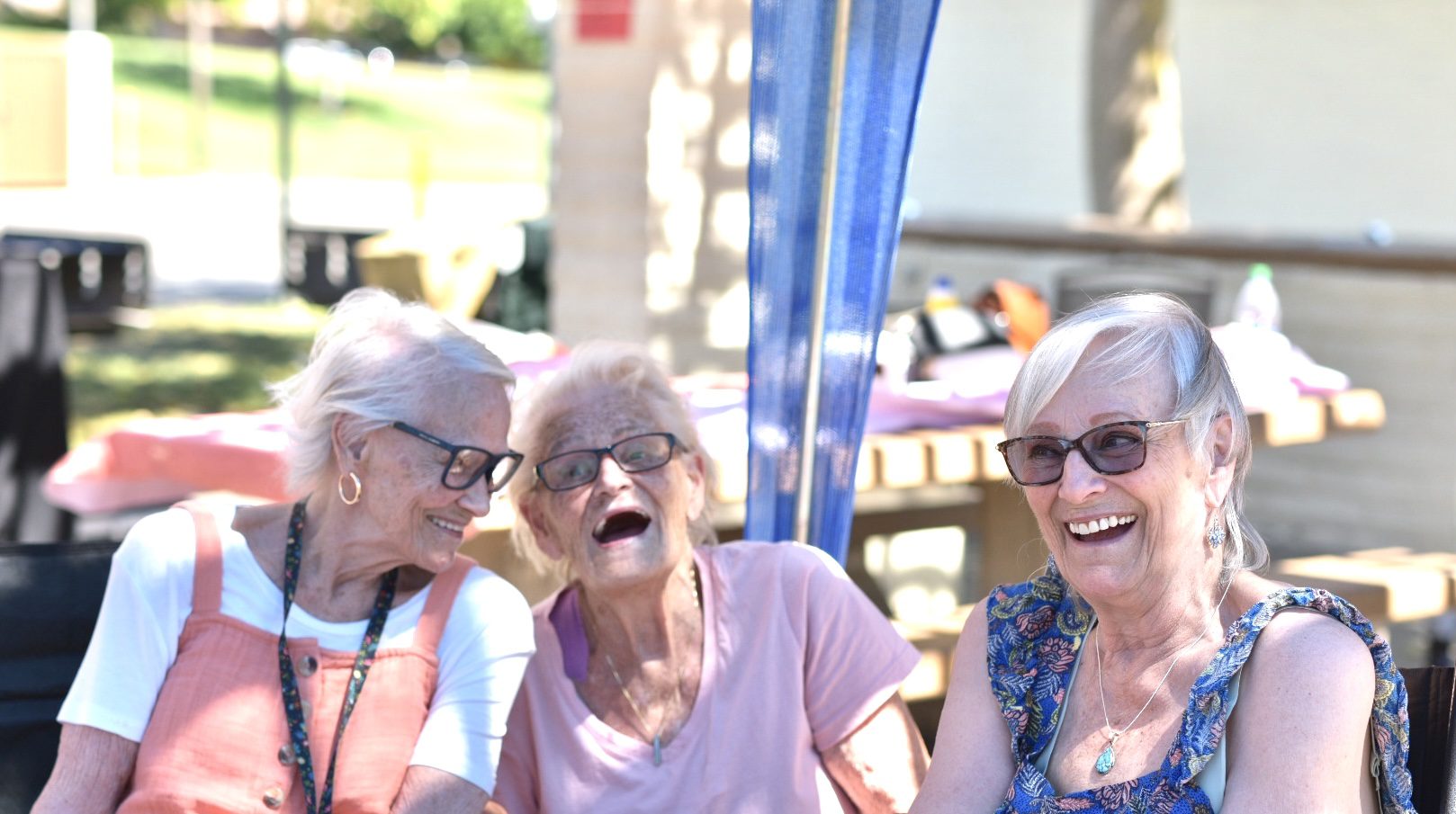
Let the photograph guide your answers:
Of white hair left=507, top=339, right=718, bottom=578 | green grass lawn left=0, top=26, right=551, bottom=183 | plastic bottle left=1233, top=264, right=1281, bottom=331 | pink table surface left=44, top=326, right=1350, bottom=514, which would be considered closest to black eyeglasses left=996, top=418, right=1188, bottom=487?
white hair left=507, top=339, right=718, bottom=578

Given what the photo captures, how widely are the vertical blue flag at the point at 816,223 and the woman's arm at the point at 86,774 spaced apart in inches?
49.8

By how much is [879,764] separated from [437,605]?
748 mm

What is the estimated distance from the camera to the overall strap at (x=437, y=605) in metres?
2.49

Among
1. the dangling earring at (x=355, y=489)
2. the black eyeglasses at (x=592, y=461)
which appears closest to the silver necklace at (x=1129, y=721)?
the black eyeglasses at (x=592, y=461)

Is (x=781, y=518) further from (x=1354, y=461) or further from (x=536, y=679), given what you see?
(x=1354, y=461)

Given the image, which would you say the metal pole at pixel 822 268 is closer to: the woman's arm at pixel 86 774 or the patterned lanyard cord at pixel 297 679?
the patterned lanyard cord at pixel 297 679

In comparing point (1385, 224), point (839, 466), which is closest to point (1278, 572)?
point (839, 466)

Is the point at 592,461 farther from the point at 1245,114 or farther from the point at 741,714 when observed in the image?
the point at 1245,114

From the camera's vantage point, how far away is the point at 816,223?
9.75ft

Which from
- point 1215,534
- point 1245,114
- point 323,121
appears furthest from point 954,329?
point 323,121

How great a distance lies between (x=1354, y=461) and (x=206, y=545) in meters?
5.63

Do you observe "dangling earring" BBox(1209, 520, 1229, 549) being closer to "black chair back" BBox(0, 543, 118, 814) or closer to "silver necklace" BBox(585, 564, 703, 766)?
"silver necklace" BBox(585, 564, 703, 766)

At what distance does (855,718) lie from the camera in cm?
261

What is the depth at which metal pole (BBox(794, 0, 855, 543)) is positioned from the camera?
2.88 meters
